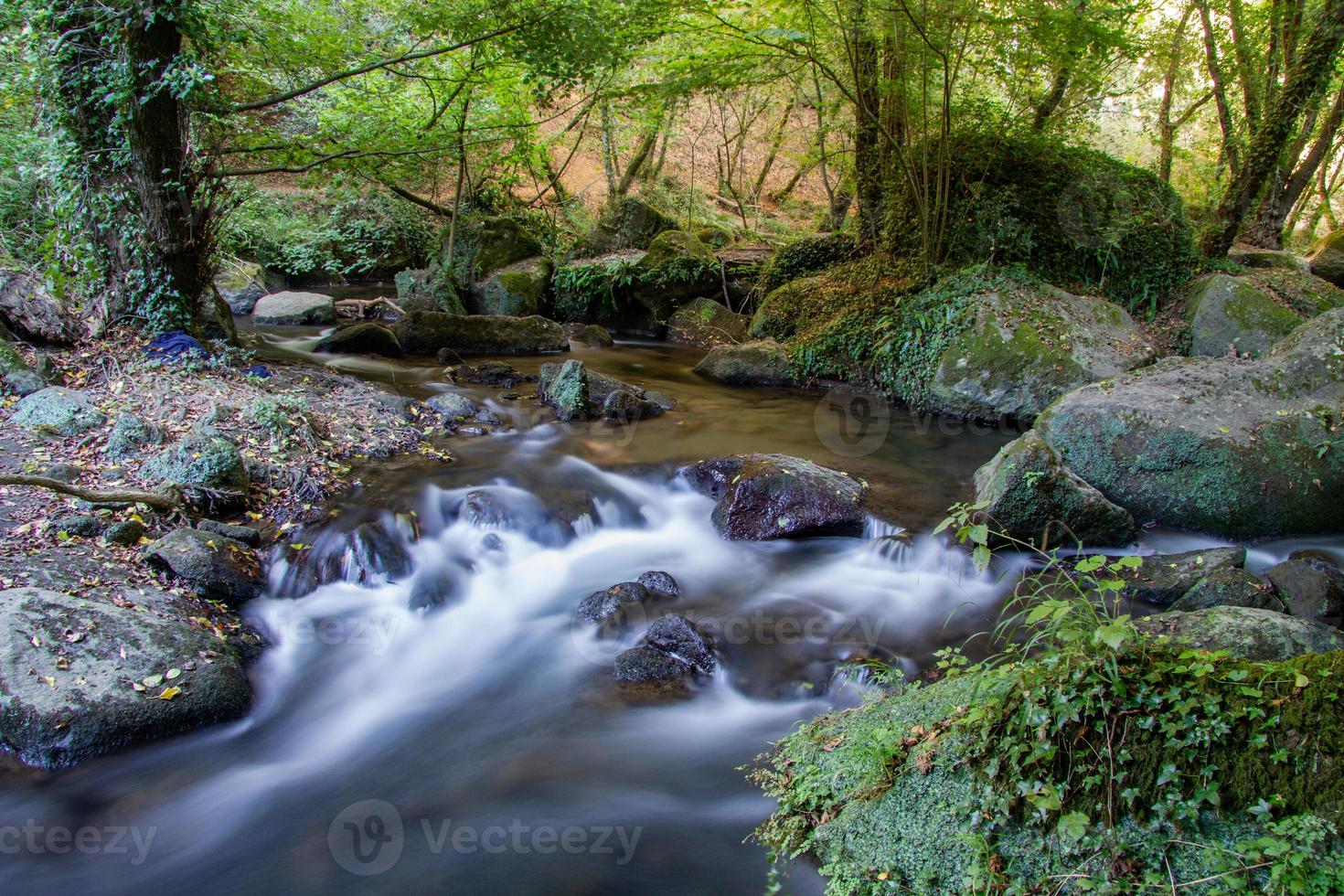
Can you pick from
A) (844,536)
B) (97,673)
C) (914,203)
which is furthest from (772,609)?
(914,203)

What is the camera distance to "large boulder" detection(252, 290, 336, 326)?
13.4 metres

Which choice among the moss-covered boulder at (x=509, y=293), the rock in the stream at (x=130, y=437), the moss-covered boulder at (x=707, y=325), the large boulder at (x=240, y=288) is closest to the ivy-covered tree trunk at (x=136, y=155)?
the rock in the stream at (x=130, y=437)

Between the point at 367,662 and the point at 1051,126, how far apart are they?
1048 cm

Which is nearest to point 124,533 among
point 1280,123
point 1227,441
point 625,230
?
point 1227,441

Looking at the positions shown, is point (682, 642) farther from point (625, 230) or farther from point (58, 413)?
point (625, 230)

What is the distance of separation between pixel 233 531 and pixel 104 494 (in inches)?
29.4

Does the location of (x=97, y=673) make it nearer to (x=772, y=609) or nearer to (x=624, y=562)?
(x=624, y=562)

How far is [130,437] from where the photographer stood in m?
5.47

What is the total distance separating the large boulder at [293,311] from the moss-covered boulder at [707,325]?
20.7 feet

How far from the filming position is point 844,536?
596 centimetres

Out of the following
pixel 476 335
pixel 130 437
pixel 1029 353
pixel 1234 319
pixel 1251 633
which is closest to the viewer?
pixel 1251 633

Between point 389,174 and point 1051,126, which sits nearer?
point 1051,126

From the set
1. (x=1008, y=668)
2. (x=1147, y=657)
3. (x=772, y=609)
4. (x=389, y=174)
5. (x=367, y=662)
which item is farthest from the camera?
(x=389, y=174)

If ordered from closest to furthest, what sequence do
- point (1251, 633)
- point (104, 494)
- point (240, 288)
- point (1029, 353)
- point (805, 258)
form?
point (1251, 633), point (104, 494), point (1029, 353), point (805, 258), point (240, 288)
